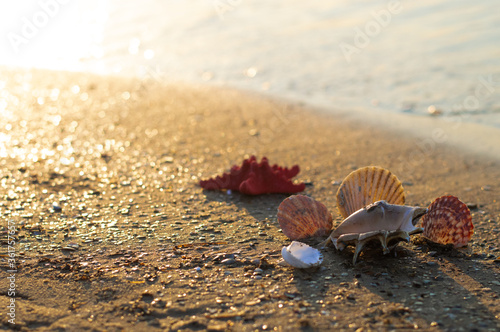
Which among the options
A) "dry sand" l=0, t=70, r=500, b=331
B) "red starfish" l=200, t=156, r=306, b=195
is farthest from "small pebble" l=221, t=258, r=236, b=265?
"red starfish" l=200, t=156, r=306, b=195

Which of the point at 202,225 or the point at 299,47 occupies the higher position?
the point at 299,47

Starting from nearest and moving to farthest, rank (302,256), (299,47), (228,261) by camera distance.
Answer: (302,256), (228,261), (299,47)

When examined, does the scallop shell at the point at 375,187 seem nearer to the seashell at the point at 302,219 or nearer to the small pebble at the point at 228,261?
the seashell at the point at 302,219

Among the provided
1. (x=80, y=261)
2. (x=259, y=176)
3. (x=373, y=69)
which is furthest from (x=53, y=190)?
(x=373, y=69)

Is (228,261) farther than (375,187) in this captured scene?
No

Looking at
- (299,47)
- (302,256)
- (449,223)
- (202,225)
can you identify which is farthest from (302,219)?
(299,47)

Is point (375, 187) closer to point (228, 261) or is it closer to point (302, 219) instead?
point (302, 219)

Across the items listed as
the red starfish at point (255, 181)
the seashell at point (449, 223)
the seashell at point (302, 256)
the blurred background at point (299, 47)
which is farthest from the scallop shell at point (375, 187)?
the blurred background at point (299, 47)

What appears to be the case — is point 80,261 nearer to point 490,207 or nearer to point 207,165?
point 207,165
